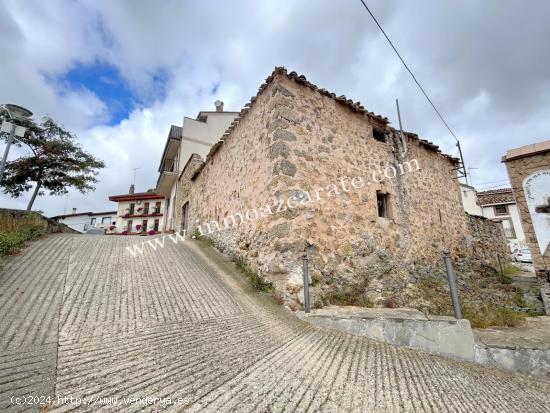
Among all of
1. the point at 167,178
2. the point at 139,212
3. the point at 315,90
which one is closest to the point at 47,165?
the point at 167,178

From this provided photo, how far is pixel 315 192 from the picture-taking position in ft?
15.3

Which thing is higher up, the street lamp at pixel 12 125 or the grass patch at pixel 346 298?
the street lamp at pixel 12 125

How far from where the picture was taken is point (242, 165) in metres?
5.89

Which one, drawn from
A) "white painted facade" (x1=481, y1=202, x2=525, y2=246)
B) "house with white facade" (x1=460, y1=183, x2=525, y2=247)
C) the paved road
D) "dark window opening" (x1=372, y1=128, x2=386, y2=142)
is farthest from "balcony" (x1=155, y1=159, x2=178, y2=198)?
"white painted facade" (x1=481, y1=202, x2=525, y2=246)

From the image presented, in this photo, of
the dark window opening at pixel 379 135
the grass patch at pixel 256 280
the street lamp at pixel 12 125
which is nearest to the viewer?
the grass patch at pixel 256 280

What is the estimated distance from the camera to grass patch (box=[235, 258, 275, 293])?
4.14 meters

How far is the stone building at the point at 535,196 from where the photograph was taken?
486 cm

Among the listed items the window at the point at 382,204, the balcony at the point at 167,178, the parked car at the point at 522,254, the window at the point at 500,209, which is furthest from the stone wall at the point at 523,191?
the window at the point at 500,209

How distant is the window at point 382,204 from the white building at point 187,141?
9.81 metres

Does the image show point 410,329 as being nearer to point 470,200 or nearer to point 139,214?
point 470,200

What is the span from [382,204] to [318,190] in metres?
2.24

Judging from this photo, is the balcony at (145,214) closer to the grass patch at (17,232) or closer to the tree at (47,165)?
the tree at (47,165)

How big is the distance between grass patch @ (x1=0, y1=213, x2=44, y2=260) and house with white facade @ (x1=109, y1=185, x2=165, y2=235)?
980 inches

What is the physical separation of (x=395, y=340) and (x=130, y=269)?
4.17 m
